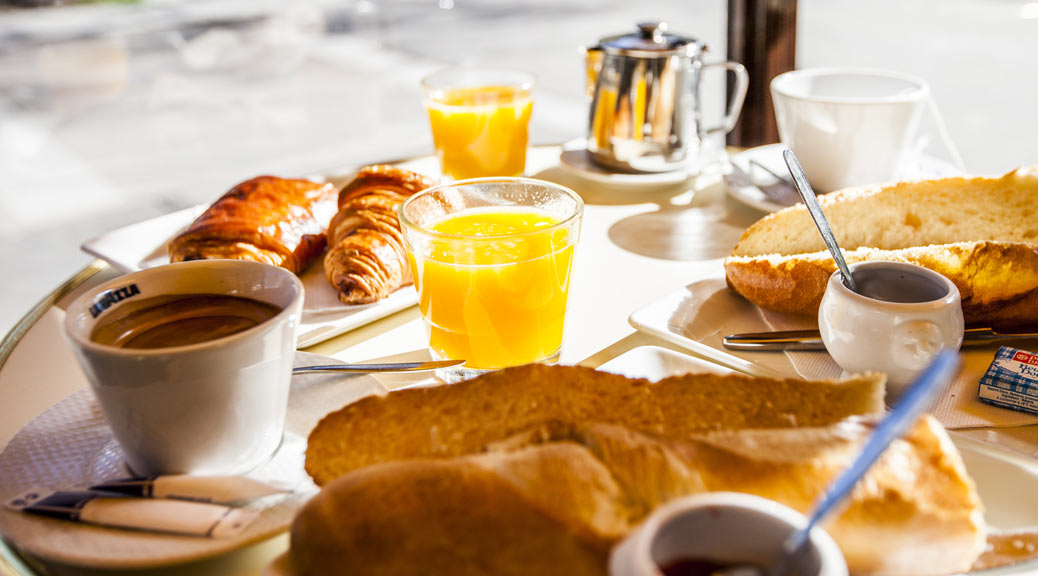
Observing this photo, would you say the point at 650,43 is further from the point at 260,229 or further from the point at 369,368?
the point at 369,368

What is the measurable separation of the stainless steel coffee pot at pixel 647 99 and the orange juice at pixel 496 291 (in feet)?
2.05

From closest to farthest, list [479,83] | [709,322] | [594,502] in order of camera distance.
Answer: [594,502] < [709,322] < [479,83]

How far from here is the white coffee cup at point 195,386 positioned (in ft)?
2.27

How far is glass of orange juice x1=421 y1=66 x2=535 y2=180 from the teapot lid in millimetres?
183

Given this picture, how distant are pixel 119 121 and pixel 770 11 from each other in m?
3.76

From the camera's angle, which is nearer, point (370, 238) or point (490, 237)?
point (490, 237)

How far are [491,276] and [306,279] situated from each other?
1.42ft

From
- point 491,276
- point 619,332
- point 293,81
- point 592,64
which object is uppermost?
point 592,64

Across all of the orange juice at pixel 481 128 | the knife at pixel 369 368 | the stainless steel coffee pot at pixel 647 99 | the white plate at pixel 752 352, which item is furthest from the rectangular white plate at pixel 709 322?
the orange juice at pixel 481 128

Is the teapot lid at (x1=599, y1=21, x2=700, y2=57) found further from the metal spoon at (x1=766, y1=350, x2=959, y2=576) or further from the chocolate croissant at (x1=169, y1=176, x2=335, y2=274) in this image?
the metal spoon at (x1=766, y1=350, x2=959, y2=576)

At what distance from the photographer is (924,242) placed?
1.11 metres

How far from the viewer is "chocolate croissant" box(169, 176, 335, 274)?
1221 millimetres

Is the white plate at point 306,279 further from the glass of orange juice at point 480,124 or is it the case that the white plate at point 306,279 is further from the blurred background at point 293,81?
the blurred background at point 293,81

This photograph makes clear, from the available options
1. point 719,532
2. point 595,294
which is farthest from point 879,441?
point 595,294
